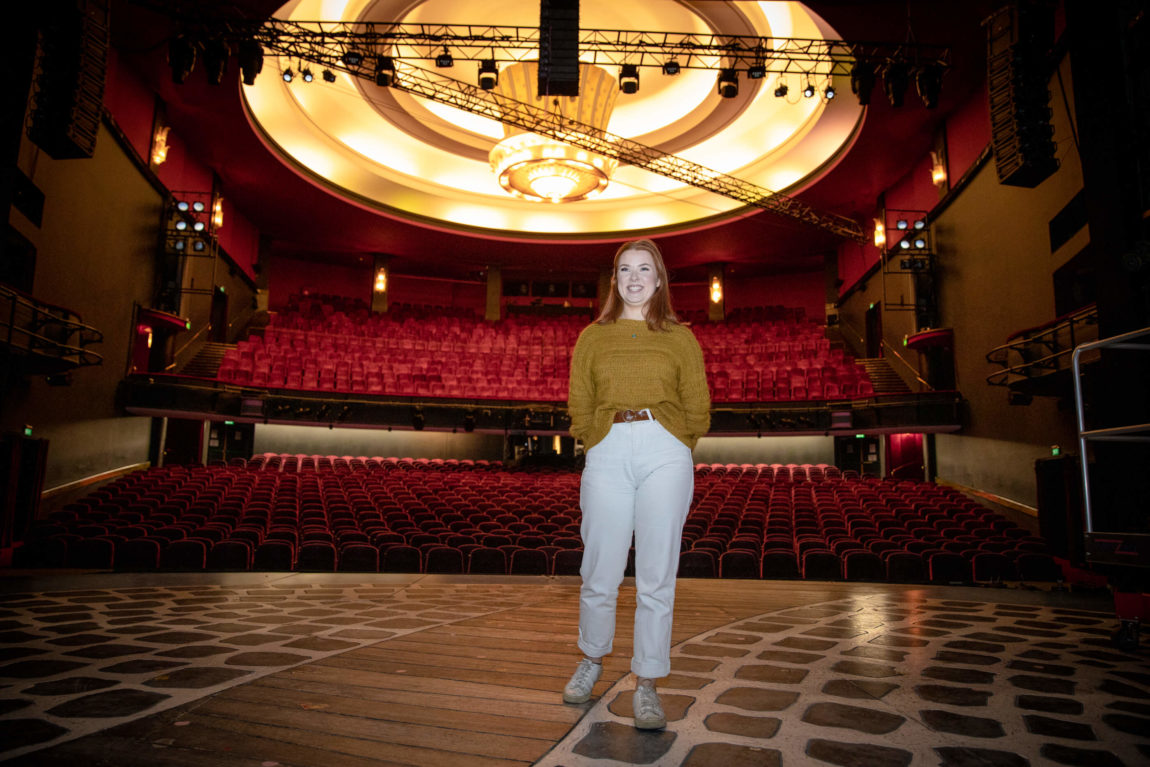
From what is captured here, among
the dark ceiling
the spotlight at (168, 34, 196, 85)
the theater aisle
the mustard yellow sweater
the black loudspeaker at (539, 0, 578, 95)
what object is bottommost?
the theater aisle

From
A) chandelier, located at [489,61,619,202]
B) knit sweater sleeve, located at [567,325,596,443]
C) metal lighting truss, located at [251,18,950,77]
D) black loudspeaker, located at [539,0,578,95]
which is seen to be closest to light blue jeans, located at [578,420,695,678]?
knit sweater sleeve, located at [567,325,596,443]

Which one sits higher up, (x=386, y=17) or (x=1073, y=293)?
(x=386, y=17)

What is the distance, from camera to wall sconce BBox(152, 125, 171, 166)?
14.4 metres

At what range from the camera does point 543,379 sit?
20609 millimetres

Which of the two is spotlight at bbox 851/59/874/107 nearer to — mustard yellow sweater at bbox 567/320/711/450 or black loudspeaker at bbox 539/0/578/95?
black loudspeaker at bbox 539/0/578/95

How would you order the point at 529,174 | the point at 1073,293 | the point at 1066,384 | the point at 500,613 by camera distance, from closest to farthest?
the point at 500,613 → the point at 1066,384 → the point at 1073,293 → the point at 529,174

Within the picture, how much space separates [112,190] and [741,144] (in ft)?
53.5

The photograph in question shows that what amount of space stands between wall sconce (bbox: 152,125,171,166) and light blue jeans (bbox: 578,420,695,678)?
16.1 metres

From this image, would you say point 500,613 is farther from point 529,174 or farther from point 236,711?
point 529,174

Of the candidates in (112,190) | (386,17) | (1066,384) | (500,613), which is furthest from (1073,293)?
(112,190)

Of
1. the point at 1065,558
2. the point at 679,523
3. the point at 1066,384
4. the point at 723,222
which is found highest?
the point at 723,222

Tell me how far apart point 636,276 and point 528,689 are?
59.1 inches

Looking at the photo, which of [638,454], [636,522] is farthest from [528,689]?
[638,454]

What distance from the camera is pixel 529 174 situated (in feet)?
59.2
